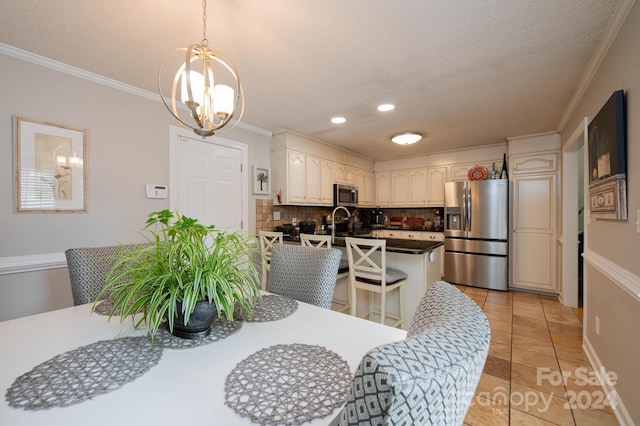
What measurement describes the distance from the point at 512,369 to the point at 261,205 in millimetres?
3025

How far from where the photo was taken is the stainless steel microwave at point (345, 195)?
4312 millimetres

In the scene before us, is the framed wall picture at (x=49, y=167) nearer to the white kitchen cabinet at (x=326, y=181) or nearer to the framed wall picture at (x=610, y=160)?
the white kitchen cabinet at (x=326, y=181)

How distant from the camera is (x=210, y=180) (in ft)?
10.0

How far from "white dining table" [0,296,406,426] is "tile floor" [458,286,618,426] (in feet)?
3.95

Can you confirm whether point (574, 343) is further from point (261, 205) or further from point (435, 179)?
point (261, 205)

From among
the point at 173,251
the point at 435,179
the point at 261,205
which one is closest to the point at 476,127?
the point at 435,179

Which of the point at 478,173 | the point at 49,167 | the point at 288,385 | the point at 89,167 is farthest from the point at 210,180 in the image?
the point at 478,173

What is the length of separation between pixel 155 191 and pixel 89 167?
1.68 ft

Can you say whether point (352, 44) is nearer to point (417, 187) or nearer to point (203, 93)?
point (203, 93)

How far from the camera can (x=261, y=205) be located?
3.64 meters

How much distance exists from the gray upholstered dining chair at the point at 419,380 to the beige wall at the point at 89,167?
103 inches

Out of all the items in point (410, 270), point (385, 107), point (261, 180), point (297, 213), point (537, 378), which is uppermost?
point (385, 107)

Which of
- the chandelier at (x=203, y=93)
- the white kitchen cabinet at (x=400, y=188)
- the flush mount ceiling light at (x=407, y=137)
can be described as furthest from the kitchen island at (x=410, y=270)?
the white kitchen cabinet at (x=400, y=188)

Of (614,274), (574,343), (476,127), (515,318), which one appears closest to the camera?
(614,274)
